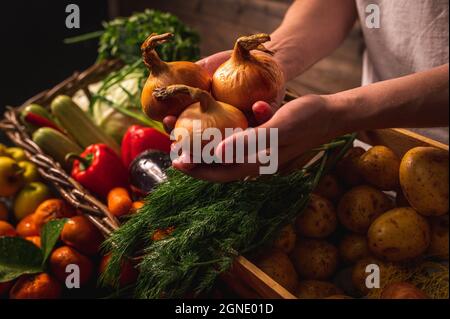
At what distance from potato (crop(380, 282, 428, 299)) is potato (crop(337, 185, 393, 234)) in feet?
0.49

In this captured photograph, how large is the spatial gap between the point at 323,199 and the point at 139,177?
15.7 inches

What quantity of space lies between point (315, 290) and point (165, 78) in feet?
1.29

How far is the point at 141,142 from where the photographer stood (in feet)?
3.78

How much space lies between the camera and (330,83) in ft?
7.09

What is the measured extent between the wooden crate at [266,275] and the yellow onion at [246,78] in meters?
0.24

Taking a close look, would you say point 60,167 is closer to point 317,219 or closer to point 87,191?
point 87,191

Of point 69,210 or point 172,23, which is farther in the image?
point 172,23

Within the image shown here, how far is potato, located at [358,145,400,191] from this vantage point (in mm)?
782

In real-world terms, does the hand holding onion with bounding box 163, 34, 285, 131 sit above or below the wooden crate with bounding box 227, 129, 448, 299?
above

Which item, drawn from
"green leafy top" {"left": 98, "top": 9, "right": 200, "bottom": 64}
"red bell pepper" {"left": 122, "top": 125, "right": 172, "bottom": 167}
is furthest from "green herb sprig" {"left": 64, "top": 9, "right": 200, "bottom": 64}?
"red bell pepper" {"left": 122, "top": 125, "right": 172, "bottom": 167}

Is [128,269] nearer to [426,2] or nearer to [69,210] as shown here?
[69,210]

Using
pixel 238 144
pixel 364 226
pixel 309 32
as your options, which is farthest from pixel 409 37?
pixel 238 144

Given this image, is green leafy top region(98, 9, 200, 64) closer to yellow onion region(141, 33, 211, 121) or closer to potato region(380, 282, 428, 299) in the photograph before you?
yellow onion region(141, 33, 211, 121)

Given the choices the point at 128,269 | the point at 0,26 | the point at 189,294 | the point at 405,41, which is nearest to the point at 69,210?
the point at 128,269
